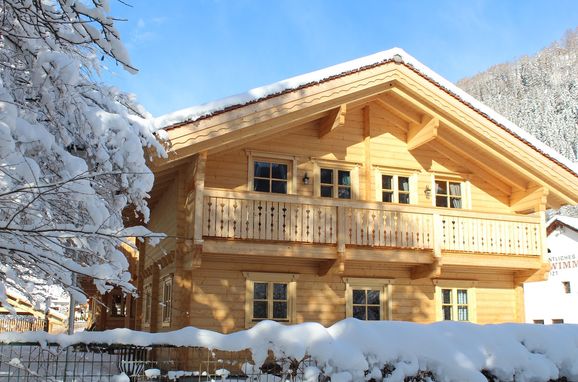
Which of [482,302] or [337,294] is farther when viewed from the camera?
[482,302]

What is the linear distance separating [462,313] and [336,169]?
5.01m

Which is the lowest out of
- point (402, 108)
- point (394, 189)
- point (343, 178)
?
point (394, 189)

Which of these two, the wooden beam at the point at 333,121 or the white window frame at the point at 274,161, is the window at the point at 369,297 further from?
the wooden beam at the point at 333,121

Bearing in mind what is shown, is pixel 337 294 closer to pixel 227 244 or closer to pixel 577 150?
pixel 227 244

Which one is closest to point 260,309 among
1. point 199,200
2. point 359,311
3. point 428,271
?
point 359,311

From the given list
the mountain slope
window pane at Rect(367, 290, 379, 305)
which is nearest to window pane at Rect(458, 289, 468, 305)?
window pane at Rect(367, 290, 379, 305)

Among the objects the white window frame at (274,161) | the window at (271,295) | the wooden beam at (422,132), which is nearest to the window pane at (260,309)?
the window at (271,295)

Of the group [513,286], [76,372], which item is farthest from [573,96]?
[76,372]

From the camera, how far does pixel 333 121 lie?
47.5 feet

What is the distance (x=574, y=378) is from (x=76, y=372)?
5546mm

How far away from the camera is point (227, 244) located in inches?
504

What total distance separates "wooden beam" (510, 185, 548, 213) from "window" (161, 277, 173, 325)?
31.0 ft

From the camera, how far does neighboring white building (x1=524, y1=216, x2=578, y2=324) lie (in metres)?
37.9

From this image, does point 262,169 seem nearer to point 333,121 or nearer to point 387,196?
point 333,121
